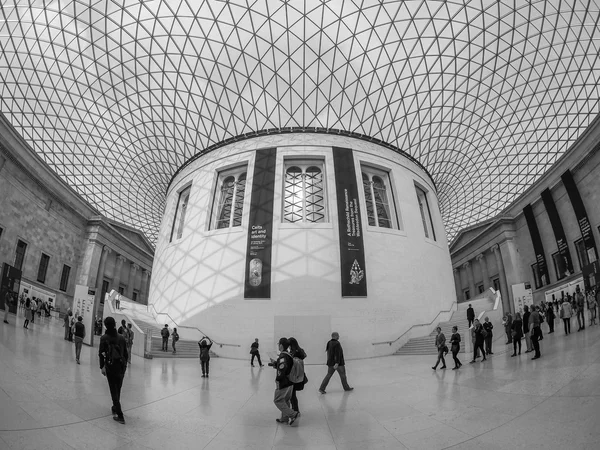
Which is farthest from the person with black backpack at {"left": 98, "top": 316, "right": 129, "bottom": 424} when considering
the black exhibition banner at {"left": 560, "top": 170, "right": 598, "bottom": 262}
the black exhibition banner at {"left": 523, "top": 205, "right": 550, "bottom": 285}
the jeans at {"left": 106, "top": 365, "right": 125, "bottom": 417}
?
the black exhibition banner at {"left": 523, "top": 205, "right": 550, "bottom": 285}

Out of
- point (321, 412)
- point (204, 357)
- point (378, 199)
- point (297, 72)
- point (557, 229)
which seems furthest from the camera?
point (557, 229)

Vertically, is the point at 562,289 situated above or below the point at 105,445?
above

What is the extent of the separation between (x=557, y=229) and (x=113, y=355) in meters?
45.1

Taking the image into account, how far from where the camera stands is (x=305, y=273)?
2923cm

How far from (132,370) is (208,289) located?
16362 mm

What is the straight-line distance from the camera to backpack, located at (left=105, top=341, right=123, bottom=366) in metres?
6.93

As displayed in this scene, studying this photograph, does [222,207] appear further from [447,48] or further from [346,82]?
[447,48]

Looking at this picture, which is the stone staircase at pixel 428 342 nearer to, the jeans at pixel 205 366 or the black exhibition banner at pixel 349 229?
the black exhibition banner at pixel 349 229

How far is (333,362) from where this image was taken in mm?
10719

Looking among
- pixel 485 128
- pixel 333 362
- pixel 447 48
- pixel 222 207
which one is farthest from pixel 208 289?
pixel 485 128

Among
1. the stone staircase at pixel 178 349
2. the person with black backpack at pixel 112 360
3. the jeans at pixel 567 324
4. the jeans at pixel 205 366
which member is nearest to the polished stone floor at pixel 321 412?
the person with black backpack at pixel 112 360

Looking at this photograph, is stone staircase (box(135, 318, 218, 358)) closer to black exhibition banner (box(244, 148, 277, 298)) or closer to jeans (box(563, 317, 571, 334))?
black exhibition banner (box(244, 148, 277, 298))

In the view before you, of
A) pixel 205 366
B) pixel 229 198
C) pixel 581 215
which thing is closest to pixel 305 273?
pixel 229 198

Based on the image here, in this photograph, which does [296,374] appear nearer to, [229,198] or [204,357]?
[204,357]
